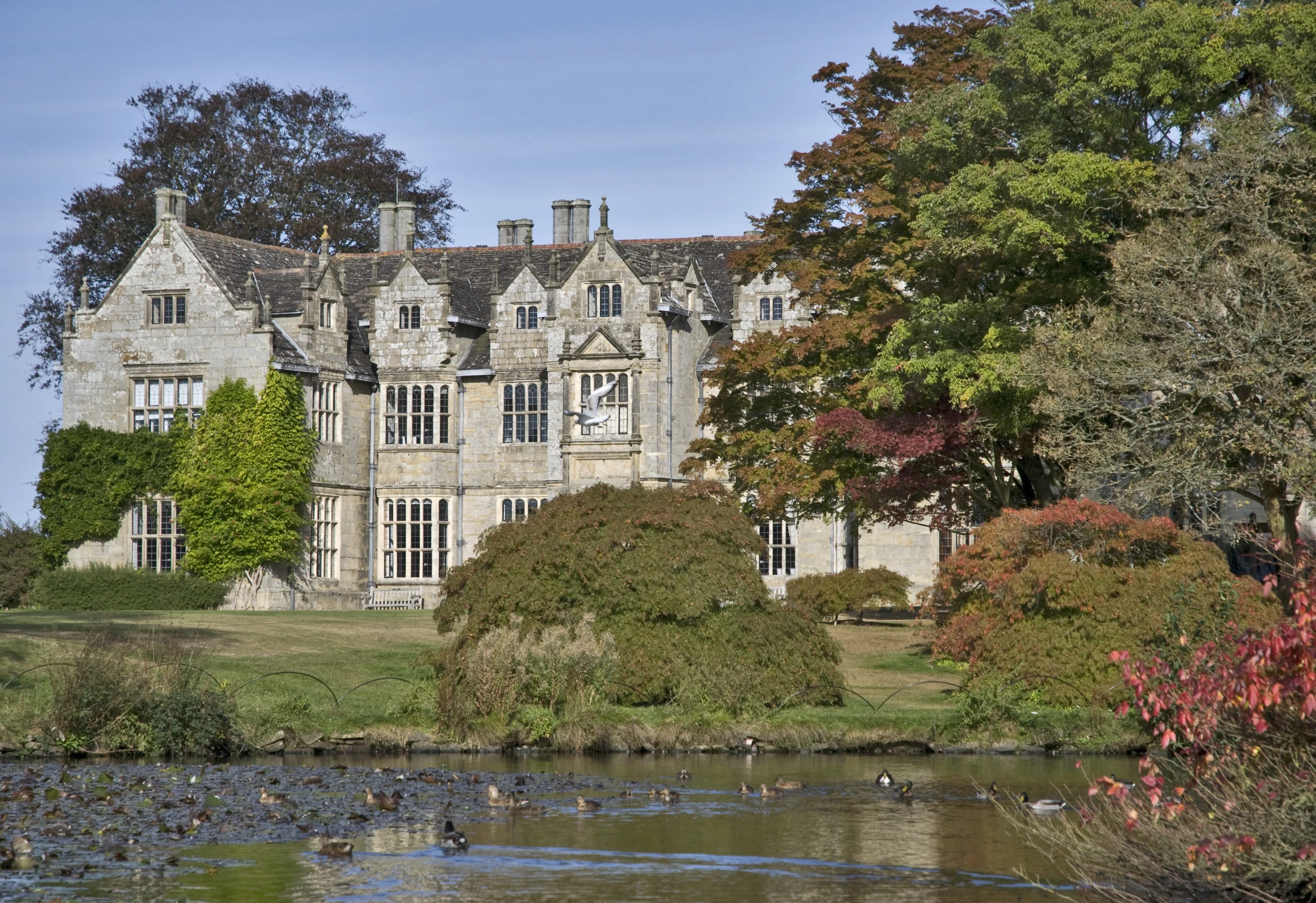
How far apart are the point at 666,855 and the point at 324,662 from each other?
14.9 meters

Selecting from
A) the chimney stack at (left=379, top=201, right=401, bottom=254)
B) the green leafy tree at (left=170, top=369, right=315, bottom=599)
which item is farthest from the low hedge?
the chimney stack at (left=379, top=201, right=401, bottom=254)

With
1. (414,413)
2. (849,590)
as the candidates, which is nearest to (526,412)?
(414,413)

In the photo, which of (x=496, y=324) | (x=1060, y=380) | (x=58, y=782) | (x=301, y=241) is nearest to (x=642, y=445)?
(x=496, y=324)

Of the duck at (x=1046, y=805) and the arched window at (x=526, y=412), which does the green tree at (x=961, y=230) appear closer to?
the duck at (x=1046, y=805)

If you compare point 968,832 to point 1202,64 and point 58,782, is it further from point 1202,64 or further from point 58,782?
point 1202,64

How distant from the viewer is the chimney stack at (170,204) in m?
44.3

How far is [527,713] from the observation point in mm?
23719

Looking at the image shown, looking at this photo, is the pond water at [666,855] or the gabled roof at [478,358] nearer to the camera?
the pond water at [666,855]

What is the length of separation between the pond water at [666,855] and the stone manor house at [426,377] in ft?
80.4

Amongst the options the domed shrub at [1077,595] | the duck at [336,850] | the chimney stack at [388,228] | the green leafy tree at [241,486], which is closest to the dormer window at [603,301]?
the green leafy tree at [241,486]

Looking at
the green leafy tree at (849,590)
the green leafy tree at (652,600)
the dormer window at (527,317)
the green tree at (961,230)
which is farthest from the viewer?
the dormer window at (527,317)

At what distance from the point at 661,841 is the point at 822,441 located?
16767mm

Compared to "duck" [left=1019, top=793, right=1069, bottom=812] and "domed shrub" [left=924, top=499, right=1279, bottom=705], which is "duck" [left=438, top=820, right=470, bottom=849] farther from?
"domed shrub" [left=924, top=499, right=1279, bottom=705]

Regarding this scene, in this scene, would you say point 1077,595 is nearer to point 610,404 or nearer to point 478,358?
point 610,404
